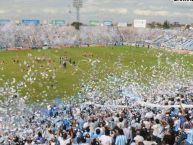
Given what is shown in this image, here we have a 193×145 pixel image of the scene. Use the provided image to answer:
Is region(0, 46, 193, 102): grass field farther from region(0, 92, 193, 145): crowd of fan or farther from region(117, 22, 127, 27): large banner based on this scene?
region(117, 22, 127, 27): large banner

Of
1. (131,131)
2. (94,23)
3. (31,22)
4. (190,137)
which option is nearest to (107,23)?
(94,23)

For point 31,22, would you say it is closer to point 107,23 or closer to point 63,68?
point 107,23

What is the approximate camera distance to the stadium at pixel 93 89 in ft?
67.4

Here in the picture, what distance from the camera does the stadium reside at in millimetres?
20547

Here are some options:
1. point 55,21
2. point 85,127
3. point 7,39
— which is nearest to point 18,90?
point 85,127

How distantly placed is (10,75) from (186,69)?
2290 centimetres

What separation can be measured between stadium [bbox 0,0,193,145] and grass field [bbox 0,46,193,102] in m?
0.11

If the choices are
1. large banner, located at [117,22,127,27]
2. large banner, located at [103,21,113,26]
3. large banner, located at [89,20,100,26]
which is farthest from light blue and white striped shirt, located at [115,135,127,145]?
large banner, located at [117,22,127,27]

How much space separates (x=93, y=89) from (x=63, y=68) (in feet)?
59.0

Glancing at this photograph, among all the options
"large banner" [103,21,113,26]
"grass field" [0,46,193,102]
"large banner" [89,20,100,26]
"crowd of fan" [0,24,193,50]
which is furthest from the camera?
"large banner" [103,21,113,26]

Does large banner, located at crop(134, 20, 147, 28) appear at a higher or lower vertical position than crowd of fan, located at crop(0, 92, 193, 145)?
lower

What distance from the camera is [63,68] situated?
2785 inches

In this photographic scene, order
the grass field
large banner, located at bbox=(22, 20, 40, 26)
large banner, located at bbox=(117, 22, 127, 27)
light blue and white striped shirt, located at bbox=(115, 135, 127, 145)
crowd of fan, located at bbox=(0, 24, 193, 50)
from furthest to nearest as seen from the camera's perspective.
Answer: large banner, located at bbox=(117, 22, 127, 27)
large banner, located at bbox=(22, 20, 40, 26)
crowd of fan, located at bbox=(0, 24, 193, 50)
the grass field
light blue and white striped shirt, located at bbox=(115, 135, 127, 145)

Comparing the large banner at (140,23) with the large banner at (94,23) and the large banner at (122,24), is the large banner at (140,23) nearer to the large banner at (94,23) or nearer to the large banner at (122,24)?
the large banner at (122,24)
